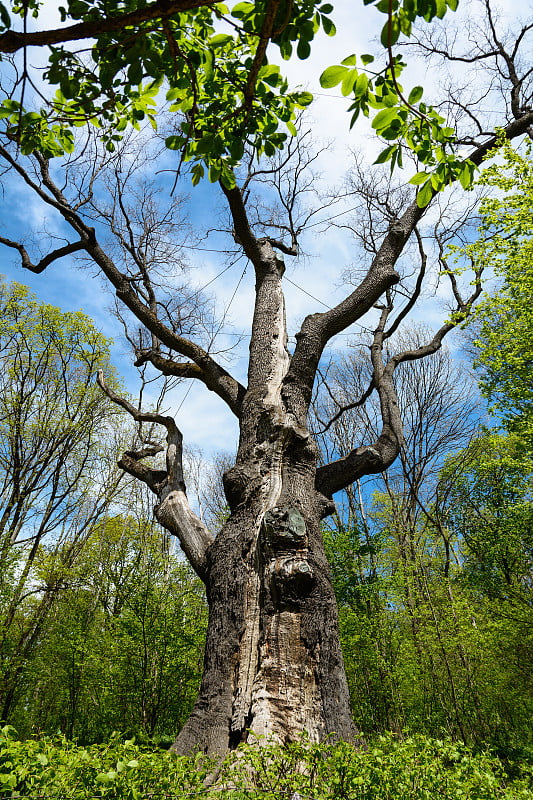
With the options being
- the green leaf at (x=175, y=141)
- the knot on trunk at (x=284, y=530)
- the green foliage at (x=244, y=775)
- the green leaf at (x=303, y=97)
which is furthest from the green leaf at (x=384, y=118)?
the knot on trunk at (x=284, y=530)

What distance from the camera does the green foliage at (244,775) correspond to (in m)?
1.42

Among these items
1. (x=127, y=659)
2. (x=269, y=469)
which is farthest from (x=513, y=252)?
(x=127, y=659)

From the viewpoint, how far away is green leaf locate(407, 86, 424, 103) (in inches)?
56.8

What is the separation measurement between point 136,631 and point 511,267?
321 inches

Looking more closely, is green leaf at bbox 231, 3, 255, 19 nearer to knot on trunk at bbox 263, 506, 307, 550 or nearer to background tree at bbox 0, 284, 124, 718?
knot on trunk at bbox 263, 506, 307, 550

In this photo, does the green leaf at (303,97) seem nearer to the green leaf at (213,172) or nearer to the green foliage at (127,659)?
the green leaf at (213,172)

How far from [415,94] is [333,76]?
0.43m

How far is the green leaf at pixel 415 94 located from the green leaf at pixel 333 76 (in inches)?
15.0

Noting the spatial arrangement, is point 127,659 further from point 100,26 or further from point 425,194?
point 100,26

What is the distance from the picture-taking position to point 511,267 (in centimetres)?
638

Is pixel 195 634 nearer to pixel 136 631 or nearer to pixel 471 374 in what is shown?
pixel 136 631

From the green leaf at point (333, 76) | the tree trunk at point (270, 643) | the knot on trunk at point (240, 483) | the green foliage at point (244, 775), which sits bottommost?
the green foliage at point (244, 775)

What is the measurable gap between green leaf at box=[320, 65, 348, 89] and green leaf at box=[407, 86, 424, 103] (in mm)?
382

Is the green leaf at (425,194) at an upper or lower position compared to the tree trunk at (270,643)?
upper
